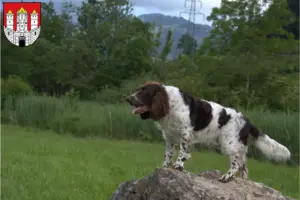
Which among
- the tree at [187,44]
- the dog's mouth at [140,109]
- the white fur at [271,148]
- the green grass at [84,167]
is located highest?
the tree at [187,44]

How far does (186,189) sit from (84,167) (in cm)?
576

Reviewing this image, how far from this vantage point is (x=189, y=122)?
5.11m

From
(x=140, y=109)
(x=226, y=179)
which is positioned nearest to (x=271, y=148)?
(x=226, y=179)

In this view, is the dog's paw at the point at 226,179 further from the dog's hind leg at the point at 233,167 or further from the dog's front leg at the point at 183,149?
the dog's front leg at the point at 183,149

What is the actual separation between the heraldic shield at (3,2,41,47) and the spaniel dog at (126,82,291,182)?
389 cm

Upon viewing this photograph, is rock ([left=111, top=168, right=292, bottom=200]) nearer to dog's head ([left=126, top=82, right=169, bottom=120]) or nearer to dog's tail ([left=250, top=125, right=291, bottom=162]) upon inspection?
dog's tail ([left=250, top=125, right=291, bottom=162])

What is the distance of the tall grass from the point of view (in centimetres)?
1427

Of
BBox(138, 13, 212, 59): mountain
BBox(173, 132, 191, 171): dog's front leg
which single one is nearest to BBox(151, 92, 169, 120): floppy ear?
BBox(173, 132, 191, 171): dog's front leg

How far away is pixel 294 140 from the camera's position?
46.1ft

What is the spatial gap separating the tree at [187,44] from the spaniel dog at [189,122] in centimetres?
2941

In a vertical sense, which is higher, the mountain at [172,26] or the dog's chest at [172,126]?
the mountain at [172,26]

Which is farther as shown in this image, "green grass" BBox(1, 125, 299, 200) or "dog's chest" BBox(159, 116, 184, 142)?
"green grass" BBox(1, 125, 299, 200)

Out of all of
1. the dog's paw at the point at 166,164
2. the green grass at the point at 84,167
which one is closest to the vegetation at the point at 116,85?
the green grass at the point at 84,167

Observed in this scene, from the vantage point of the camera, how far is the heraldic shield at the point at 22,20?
26.5 ft
